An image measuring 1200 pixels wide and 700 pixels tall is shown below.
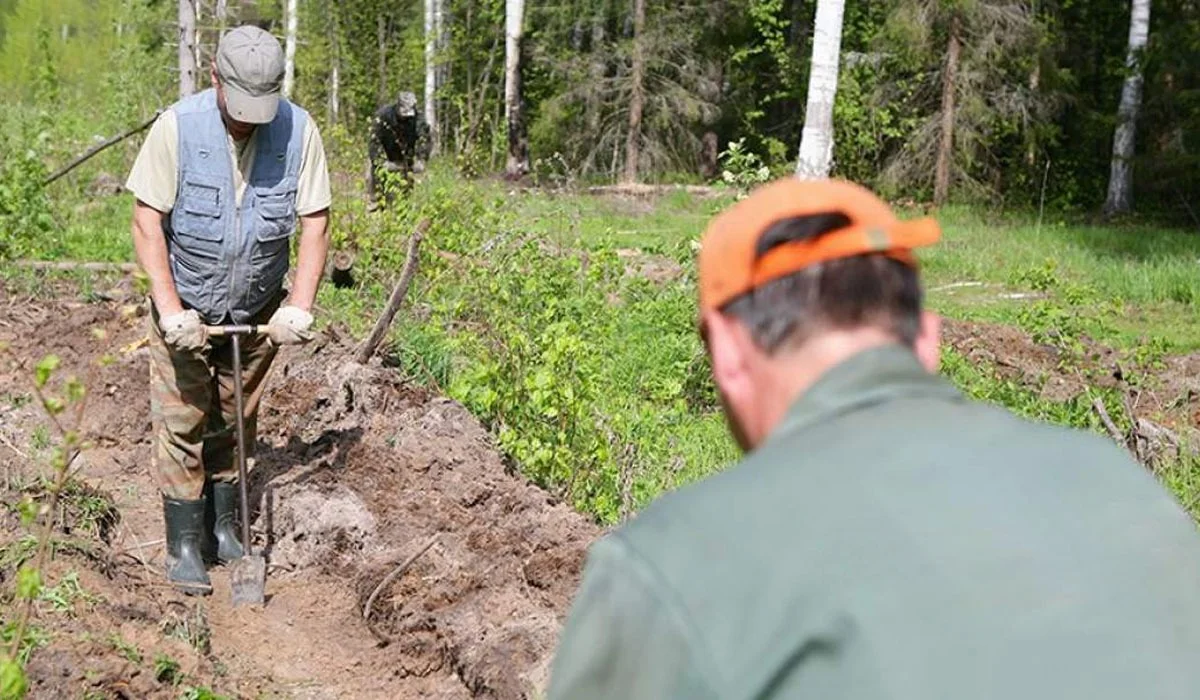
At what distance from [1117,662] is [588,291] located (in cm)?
736

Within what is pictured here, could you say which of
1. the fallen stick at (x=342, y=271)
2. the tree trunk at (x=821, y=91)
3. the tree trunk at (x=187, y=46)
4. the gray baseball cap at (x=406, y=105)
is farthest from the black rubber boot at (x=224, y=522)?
the tree trunk at (x=821, y=91)

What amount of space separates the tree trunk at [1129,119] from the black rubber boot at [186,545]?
60.5 ft

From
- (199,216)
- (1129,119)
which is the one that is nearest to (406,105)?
(199,216)

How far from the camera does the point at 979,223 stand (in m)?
20.7

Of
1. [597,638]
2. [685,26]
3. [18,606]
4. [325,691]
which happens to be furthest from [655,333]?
[685,26]

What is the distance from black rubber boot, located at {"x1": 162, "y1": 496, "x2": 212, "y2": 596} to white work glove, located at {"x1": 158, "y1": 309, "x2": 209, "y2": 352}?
0.75 metres

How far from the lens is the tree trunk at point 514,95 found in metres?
27.5

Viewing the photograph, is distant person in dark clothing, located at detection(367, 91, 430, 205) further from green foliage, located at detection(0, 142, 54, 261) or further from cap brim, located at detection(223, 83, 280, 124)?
cap brim, located at detection(223, 83, 280, 124)

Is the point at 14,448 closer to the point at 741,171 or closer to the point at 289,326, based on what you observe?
the point at 289,326

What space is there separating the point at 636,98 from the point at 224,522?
22.0 m

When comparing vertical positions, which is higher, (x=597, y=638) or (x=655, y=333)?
(x=597, y=638)

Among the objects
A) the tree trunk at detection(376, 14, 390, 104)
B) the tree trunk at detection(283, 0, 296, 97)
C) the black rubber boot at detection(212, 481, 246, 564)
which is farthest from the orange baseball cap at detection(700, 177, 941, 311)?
the tree trunk at detection(376, 14, 390, 104)

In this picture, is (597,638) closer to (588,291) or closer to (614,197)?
(588,291)

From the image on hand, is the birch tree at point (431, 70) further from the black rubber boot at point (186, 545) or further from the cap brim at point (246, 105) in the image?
the cap brim at point (246, 105)
